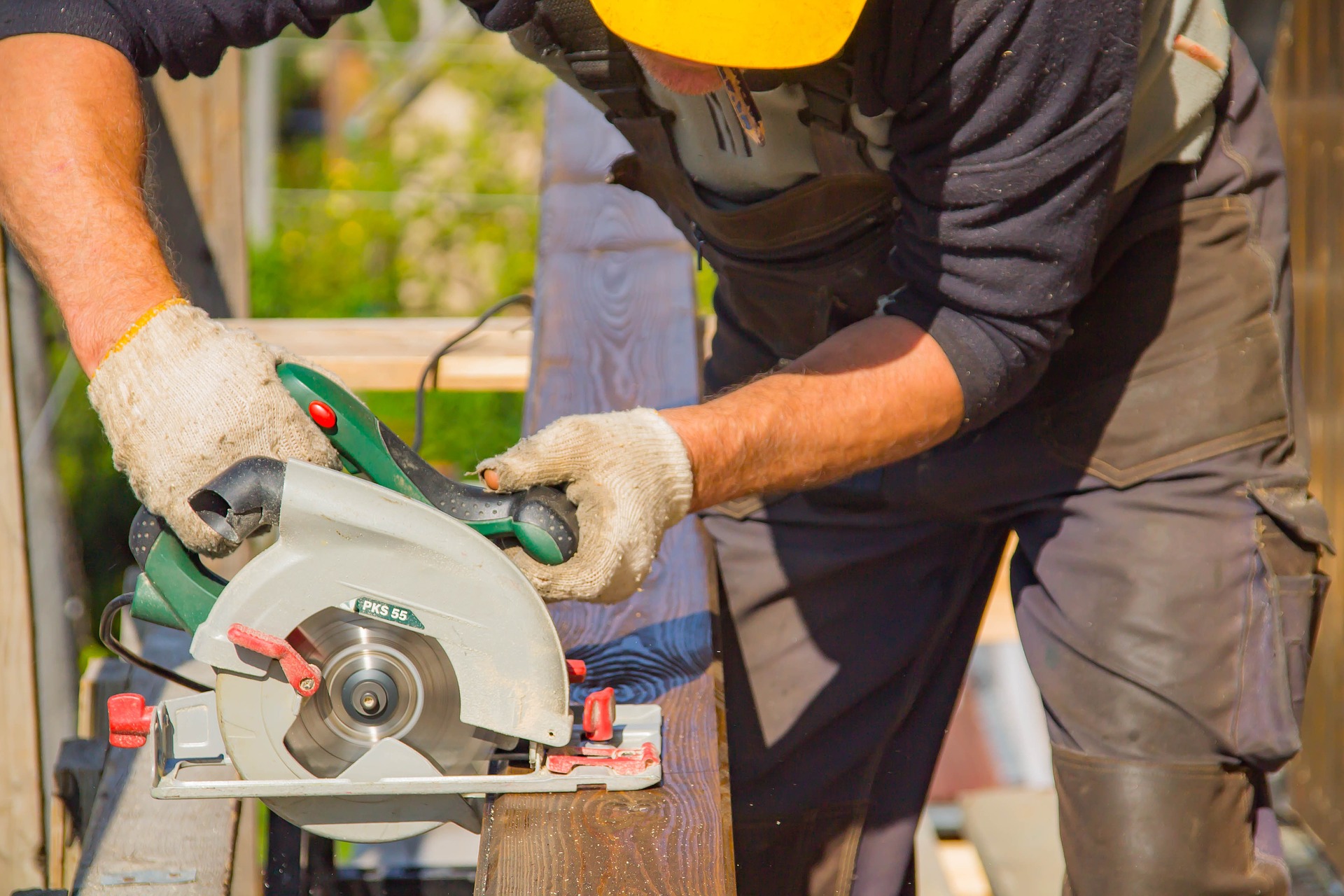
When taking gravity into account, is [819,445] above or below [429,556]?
above

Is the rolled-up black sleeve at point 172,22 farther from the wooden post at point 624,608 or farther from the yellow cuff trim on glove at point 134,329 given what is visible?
the wooden post at point 624,608

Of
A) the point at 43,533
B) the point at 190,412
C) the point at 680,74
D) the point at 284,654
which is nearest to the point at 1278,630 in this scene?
the point at 680,74

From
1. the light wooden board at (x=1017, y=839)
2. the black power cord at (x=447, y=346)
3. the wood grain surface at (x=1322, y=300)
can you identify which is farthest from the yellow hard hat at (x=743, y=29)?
the light wooden board at (x=1017, y=839)

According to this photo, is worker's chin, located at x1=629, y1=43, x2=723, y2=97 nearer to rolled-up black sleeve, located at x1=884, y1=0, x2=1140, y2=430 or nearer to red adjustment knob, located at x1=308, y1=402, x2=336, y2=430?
rolled-up black sleeve, located at x1=884, y1=0, x2=1140, y2=430

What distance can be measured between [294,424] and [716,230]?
0.87 metres

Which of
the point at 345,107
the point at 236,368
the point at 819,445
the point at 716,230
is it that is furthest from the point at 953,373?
the point at 345,107

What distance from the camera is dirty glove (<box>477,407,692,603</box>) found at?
56.7 inches

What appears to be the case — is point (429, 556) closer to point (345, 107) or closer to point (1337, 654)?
point (1337, 654)

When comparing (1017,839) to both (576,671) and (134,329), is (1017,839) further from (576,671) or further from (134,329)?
(134,329)

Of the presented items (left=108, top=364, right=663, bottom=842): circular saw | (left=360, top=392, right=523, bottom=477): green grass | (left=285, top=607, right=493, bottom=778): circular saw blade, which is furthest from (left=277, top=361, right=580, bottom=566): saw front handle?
(left=360, top=392, right=523, bottom=477): green grass

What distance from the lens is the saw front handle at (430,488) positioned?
142 centimetres

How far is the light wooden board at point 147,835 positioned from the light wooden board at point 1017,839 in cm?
260

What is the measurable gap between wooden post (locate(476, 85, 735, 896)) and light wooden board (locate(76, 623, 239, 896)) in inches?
25.9

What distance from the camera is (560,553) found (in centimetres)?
143
